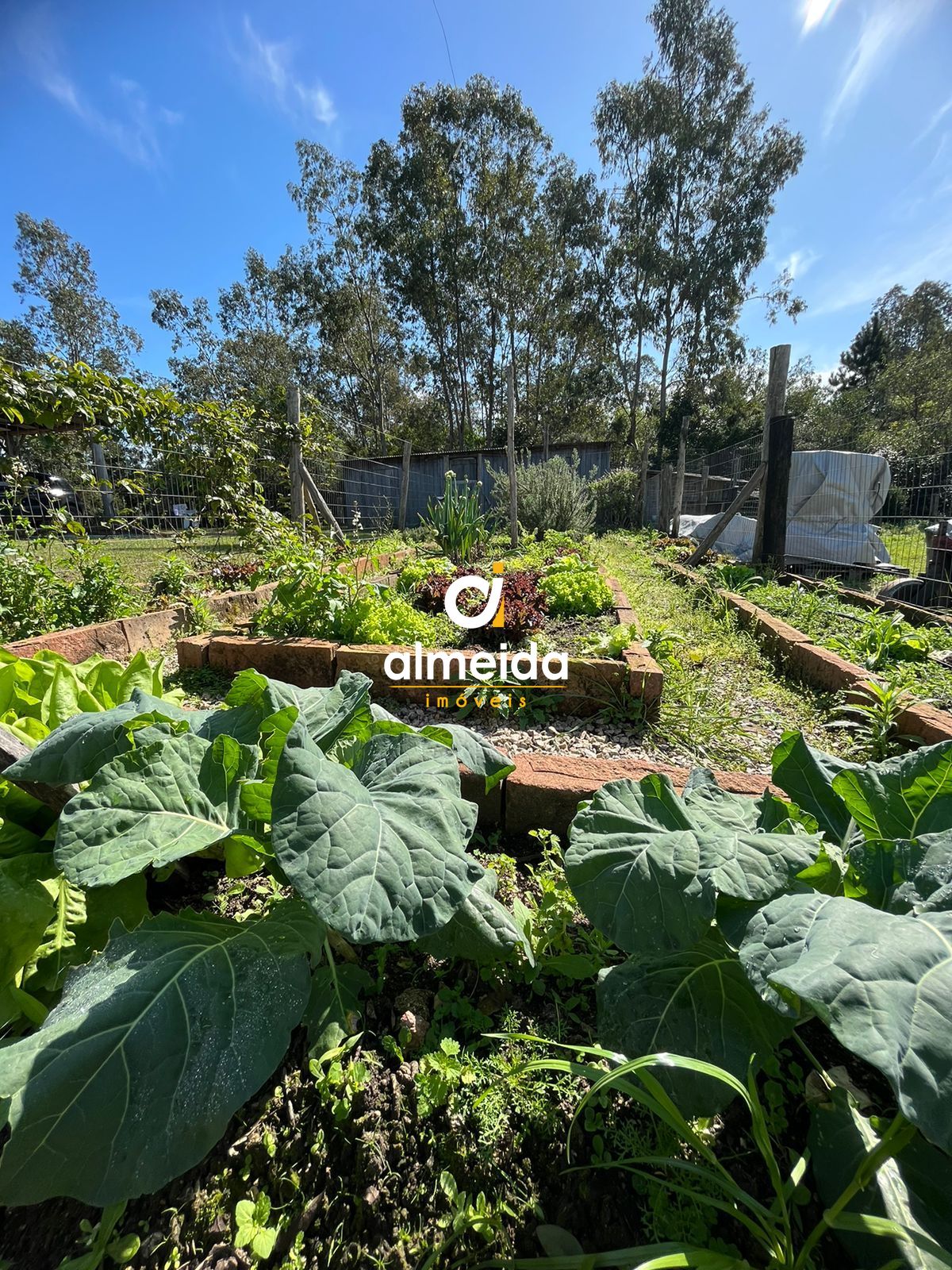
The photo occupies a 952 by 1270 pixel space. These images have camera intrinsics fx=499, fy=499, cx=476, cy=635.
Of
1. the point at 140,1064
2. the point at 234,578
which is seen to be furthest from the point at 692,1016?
the point at 234,578

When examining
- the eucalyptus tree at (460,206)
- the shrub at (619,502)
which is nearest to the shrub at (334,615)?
the shrub at (619,502)

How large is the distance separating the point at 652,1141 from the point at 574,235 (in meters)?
29.6

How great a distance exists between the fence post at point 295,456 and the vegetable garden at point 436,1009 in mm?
4747

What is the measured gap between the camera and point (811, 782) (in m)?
1.14

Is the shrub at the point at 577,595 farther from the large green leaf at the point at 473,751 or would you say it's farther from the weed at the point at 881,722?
the large green leaf at the point at 473,751

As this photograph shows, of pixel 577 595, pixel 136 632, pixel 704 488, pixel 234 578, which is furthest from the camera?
pixel 704 488

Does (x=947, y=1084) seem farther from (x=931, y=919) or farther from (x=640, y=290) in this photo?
(x=640, y=290)

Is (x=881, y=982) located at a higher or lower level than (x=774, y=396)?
lower

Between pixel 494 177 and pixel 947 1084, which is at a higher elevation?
pixel 494 177

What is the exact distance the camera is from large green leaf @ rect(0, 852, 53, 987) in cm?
93

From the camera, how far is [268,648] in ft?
9.56

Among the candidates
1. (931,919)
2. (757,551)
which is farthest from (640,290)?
(931,919)

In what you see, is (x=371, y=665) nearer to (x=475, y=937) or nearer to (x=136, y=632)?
(x=475, y=937)

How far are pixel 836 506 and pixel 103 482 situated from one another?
9.77 m
